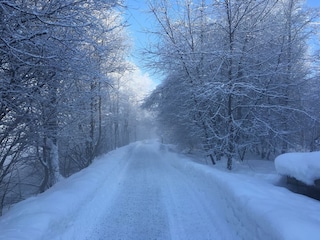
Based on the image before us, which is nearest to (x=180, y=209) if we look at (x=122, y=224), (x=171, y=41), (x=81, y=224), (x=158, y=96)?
(x=122, y=224)

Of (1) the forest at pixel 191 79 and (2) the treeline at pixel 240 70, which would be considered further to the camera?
(2) the treeline at pixel 240 70

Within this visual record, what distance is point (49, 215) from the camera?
4.66 meters

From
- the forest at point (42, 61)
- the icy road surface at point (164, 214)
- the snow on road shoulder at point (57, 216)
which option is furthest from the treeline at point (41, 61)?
the icy road surface at point (164, 214)

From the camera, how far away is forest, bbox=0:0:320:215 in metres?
6.09

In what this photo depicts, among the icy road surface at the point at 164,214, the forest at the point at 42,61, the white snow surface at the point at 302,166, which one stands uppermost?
the forest at the point at 42,61

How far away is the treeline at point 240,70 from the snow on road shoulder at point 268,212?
543 cm

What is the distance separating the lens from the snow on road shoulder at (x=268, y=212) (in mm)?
3398

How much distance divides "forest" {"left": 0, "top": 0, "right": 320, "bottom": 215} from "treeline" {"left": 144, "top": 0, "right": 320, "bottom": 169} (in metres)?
0.06

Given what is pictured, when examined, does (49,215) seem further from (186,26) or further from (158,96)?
(158,96)

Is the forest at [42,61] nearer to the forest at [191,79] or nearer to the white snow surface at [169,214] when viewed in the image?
the forest at [191,79]

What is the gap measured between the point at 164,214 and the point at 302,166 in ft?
10.9

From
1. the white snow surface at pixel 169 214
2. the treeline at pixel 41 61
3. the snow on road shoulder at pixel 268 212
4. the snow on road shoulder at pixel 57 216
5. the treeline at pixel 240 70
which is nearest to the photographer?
the snow on road shoulder at pixel 268 212

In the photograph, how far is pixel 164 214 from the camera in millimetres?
6254

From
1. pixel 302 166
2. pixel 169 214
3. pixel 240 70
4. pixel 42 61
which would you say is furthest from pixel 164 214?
pixel 240 70
